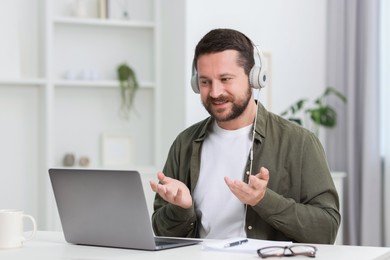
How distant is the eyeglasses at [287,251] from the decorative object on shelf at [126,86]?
3.18 m

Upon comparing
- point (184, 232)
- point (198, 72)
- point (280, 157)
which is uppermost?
point (198, 72)

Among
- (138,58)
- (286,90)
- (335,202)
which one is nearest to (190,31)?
(138,58)

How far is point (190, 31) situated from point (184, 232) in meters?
2.48

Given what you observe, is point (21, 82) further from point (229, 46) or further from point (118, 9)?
point (229, 46)

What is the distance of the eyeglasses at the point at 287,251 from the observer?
2080 millimetres

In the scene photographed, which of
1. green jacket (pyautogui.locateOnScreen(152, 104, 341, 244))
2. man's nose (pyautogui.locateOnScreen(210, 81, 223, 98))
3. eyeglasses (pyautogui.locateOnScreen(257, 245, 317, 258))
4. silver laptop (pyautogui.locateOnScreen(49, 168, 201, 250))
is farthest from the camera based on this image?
man's nose (pyautogui.locateOnScreen(210, 81, 223, 98))

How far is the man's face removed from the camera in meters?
2.74

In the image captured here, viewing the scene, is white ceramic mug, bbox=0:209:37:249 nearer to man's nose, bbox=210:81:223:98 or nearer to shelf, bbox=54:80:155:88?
man's nose, bbox=210:81:223:98

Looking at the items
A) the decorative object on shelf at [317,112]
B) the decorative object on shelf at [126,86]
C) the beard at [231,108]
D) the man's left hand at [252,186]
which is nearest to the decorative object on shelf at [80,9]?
the decorative object on shelf at [126,86]

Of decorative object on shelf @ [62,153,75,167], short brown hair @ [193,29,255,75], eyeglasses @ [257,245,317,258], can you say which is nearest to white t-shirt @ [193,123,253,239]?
short brown hair @ [193,29,255,75]

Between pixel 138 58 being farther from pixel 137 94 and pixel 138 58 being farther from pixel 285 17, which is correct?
pixel 285 17

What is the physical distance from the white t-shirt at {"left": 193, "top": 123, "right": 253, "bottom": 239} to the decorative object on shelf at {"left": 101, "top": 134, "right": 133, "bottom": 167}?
2.38 metres

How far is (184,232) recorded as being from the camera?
2.74 m

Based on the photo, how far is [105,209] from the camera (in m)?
2.34
